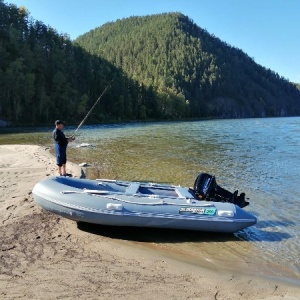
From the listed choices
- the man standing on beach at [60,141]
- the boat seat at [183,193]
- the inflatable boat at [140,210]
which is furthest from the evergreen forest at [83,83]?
the inflatable boat at [140,210]

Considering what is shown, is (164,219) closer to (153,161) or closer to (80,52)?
(153,161)

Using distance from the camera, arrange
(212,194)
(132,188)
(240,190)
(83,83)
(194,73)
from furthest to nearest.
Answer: (194,73), (83,83), (240,190), (212,194), (132,188)

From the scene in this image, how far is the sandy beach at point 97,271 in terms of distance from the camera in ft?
14.9

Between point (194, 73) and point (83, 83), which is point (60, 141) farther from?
point (194, 73)

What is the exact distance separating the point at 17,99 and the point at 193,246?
60425 mm

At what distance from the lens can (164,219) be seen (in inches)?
262

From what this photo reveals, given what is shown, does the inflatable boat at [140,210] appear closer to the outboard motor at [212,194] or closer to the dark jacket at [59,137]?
the outboard motor at [212,194]

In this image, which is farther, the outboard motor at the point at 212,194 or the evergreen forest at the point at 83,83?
the evergreen forest at the point at 83,83

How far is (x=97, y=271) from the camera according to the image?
201 inches

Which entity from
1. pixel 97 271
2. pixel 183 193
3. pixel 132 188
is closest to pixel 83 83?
pixel 132 188

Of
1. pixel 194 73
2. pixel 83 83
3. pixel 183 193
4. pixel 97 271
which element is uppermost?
pixel 194 73

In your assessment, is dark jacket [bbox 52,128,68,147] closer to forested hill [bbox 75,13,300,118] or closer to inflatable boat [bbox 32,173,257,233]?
inflatable boat [bbox 32,173,257,233]

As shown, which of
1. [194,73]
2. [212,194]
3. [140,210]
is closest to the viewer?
[140,210]

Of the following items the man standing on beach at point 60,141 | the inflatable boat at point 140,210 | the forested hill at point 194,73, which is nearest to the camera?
the inflatable boat at point 140,210
